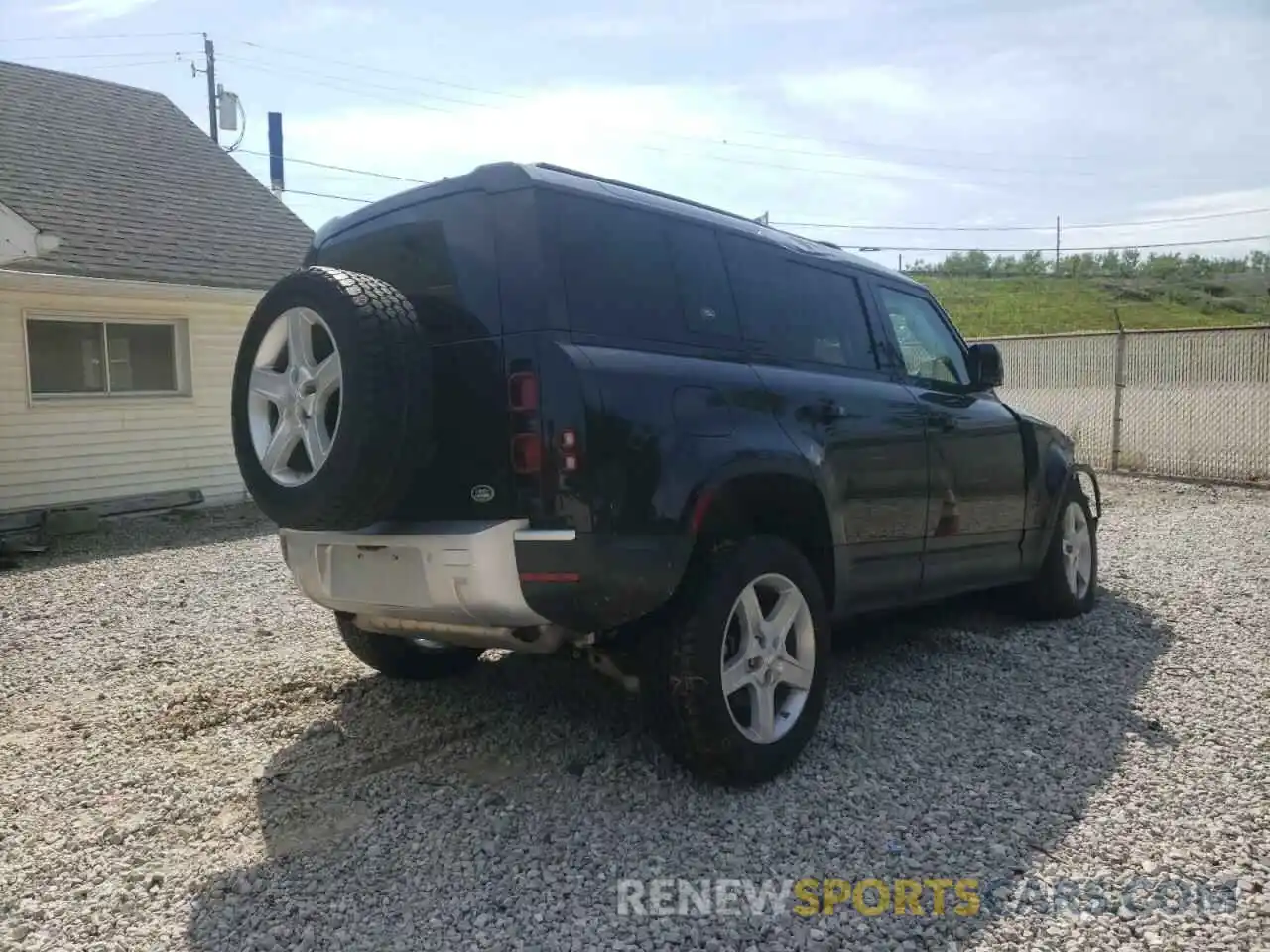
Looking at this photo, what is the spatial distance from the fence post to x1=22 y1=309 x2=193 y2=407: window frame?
37.8 feet

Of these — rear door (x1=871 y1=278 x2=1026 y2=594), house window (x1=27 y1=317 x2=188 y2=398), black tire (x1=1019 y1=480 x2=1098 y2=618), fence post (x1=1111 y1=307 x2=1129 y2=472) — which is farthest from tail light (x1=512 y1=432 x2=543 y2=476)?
fence post (x1=1111 y1=307 x2=1129 y2=472)

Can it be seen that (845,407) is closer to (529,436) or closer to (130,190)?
(529,436)

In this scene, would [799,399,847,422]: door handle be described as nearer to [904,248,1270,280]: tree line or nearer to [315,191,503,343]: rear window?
[315,191,503,343]: rear window

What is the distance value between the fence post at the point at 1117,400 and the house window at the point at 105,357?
11586mm

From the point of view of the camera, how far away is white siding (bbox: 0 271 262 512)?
33.0 ft

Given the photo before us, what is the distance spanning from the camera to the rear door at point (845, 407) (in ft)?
13.4

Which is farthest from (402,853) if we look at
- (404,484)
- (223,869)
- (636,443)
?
(636,443)

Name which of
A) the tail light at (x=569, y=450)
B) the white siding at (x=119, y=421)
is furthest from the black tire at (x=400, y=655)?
the white siding at (x=119, y=421)

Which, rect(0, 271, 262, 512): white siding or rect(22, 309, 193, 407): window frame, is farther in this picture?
rect(22, 309, 193, 407): window frame

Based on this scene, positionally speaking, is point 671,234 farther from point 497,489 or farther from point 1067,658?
point 1067,658

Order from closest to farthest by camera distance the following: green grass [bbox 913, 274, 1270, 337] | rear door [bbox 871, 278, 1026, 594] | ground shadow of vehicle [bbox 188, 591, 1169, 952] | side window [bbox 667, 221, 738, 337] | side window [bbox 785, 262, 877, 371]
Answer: ground shadow of vehicle [bbox 188, 591, 1169, 952]
side window [bbox 667, 221, 738, 337]
side window [bbox 785, 262, 877, 371]
rear door [bbox 871, 278, 1026, 594]
green grass [bbox 913, 274, 1270, 337]

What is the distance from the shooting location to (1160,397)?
1341 cm

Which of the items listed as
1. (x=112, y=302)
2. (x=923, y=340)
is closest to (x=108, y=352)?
(x=112, y=302)

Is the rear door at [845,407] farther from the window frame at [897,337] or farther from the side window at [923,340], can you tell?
the side window at [923,340]
